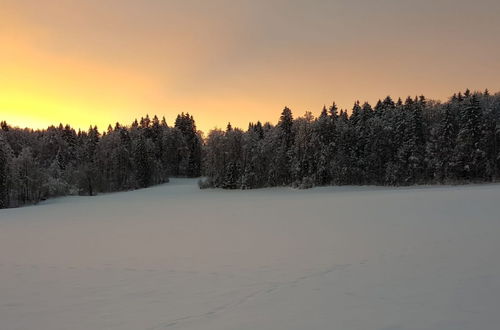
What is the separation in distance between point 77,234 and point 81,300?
12.8 metres

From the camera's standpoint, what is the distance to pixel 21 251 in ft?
54.1

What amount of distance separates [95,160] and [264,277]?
9466cm

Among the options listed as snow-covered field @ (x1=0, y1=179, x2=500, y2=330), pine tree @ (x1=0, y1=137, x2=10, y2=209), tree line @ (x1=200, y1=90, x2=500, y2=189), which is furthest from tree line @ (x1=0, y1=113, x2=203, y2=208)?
snow-covered field @ (x1=0, y1=179, x2=500, y2=330)

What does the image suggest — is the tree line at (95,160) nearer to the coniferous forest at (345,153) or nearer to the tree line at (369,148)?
the coniferous forest at (345,153)

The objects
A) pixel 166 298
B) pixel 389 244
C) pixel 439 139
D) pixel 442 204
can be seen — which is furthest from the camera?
pixel 439 139

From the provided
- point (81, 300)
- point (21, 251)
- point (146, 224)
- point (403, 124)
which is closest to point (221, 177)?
point (403, 124)

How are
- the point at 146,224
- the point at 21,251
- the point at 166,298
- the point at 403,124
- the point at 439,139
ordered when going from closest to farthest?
1. the point at 166,298
2. the point at 21,251
3. the point at 146,224
4. the point at 439,139
5. the point at 403,124

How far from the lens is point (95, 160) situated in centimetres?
9769

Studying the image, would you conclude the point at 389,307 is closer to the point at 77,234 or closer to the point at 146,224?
the point at 77,234

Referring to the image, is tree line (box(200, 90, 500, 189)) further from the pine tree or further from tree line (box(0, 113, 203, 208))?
the pine tree

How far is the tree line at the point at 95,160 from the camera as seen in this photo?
70500mm

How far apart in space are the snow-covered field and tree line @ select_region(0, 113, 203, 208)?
186 ft

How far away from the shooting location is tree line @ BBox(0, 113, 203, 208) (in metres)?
70.5

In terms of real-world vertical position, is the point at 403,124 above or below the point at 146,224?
above
